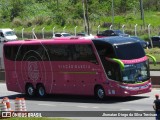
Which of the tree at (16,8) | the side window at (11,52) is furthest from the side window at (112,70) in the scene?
the tree at (16,8)

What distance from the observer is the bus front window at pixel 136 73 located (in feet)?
95.2

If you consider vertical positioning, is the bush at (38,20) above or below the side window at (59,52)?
below

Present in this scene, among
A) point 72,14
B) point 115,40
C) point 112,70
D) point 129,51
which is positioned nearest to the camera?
point 112,70

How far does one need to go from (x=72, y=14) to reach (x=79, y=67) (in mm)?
59581

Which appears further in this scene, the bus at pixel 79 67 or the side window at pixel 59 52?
the side window at pixel 59 52

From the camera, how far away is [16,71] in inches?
1390

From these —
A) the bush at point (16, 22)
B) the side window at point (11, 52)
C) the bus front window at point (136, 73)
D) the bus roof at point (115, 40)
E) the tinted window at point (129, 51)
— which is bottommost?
the bush at point (16, 22)

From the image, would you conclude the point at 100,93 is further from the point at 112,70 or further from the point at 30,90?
the point at 30,90

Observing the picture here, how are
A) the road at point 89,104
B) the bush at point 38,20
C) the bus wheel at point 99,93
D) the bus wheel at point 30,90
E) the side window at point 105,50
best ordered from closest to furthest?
1. the road at point 89,104
2. the side window at point 105,50
3. the bus wheel at point 99,93
4. the bus wheel at point 30,90
5. the bush at point 38,20

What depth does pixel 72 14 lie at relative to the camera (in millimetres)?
90250

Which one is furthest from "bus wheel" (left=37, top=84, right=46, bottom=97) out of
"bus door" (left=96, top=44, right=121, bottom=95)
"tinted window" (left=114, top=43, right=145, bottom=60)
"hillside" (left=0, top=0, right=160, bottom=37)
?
"hillside" (left=0, top=0, right=160, bottom=37)

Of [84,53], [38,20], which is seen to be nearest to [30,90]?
[84,53]

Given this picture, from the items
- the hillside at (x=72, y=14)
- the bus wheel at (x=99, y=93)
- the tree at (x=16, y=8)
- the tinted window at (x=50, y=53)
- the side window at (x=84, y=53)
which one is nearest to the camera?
the bus wheel at (x=99, y=93)

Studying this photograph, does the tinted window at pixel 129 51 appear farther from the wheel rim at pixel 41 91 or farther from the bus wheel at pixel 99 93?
the wheel rim at pixel 41 91
